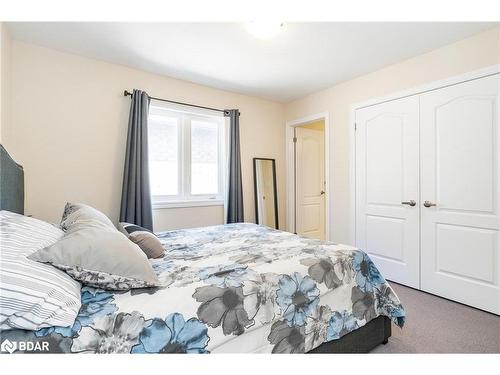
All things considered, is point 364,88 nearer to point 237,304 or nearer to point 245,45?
point 245,45

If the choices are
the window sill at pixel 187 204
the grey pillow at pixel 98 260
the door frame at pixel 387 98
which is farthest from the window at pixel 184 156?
the grey pillow at pixel 98 260

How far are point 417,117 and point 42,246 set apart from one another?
10.6 feet

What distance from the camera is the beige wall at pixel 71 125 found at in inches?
95.8

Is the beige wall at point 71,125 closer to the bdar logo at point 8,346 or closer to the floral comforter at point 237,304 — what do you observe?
the floral comforter at point 237,304

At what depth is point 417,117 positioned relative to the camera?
2.72 meters

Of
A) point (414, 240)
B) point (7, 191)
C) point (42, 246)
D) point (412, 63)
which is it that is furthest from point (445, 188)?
point (7, 191)

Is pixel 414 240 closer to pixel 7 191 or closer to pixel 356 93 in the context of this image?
pixel 356 93

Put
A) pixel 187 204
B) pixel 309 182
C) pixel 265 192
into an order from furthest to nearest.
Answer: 1. pixel 309 182
2. pixel 265 192
3. pixel 187 204

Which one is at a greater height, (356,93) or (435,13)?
(356,93)

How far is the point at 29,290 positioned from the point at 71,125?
2353 mm

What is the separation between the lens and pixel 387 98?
9.69 feet

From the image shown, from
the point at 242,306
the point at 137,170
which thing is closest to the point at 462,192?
the point at 242,306

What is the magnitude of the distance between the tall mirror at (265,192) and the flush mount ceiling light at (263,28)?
2025 millimetres

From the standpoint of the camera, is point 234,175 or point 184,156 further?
point 234,175
